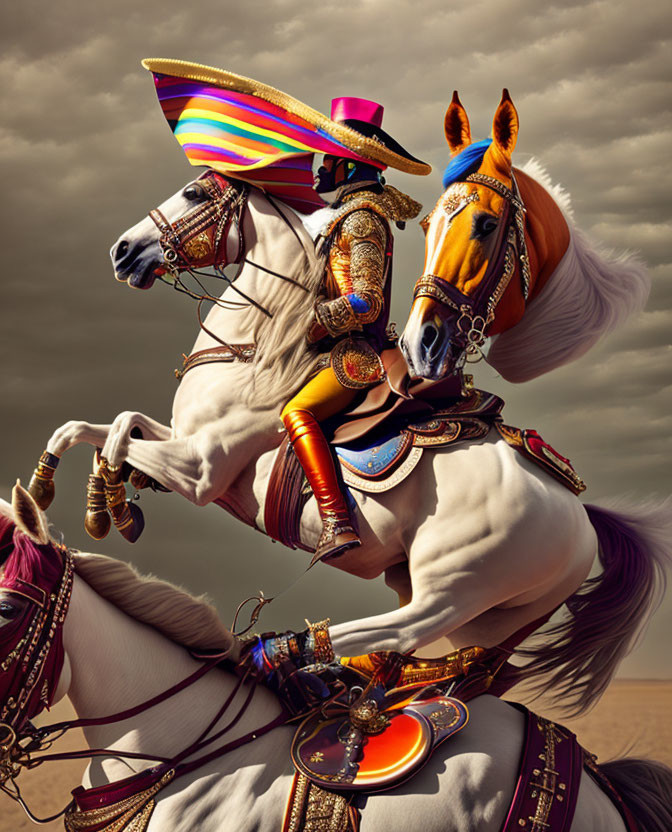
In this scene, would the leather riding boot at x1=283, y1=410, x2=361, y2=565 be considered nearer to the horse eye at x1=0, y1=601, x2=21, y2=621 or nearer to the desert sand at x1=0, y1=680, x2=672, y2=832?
the horse eye at x1=0, y1=601, x2=21, y2=621

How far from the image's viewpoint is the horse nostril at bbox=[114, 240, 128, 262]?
291cm

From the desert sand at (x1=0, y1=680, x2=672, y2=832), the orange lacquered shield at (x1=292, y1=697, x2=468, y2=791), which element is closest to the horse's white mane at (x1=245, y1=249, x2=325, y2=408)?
the orange lacquered shield at (x1=292, y1=697, x2=468, y2=791)

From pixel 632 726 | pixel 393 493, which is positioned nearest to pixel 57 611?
pixel 393 493

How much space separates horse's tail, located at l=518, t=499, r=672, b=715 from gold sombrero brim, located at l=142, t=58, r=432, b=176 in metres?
1.20

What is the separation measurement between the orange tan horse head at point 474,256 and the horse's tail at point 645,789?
3.85 feet

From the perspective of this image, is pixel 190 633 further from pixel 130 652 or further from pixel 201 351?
pixel 201 351

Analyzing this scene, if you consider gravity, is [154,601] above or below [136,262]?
below

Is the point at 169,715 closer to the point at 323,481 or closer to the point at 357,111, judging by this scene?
the point at 323,481

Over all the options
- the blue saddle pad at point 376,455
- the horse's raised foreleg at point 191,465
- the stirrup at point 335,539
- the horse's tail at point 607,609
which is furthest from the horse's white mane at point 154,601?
the horse's tail at point 607,609

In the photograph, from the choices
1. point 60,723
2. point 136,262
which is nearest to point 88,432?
point 136,262

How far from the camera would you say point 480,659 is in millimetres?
2646

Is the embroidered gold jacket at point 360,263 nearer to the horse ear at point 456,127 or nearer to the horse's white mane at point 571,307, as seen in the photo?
the horse ear at point 456,127

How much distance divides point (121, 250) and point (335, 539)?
1133 mm

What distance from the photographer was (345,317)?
270 centimetres
